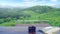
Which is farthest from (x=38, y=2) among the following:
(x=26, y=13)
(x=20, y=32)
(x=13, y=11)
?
(x=20, y=32)

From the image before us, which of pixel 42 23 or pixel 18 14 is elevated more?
pixel 18 14

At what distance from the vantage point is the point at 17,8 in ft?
5.61

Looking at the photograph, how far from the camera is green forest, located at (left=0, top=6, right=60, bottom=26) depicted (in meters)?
1.69

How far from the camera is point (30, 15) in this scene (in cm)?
171

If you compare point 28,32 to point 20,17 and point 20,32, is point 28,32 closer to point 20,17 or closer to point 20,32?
point 20,32

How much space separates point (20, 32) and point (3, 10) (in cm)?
38

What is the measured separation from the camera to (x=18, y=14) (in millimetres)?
1702

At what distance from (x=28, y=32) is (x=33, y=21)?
0.55 feet

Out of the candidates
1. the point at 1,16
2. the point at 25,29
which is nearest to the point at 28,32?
the point at 25,29

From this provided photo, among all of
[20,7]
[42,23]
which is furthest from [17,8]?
[42,23]

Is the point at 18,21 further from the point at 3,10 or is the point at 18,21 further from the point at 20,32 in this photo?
the point at 3,10

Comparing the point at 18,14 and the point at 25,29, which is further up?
the point at 18,14

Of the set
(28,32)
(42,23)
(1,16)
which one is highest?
(1,16)

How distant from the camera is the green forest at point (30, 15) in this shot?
5.53 ft
